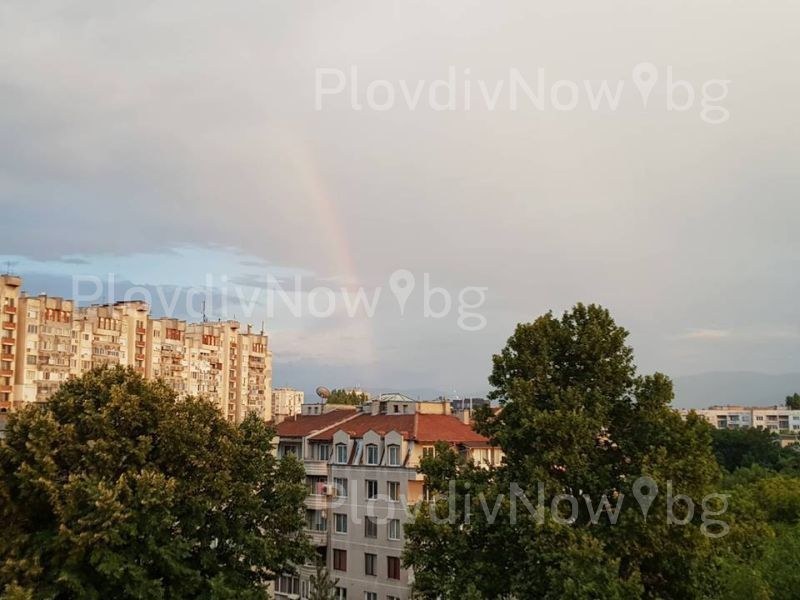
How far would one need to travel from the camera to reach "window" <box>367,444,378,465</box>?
146 feet

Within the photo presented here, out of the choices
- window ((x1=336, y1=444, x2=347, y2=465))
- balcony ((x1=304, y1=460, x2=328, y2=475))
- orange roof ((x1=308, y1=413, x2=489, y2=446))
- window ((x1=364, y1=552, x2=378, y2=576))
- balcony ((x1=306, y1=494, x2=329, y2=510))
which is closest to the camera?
window ((x1=364, y1=552, x2=378, y2=576))

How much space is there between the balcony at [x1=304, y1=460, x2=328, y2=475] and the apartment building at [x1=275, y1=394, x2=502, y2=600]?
59 millimetres

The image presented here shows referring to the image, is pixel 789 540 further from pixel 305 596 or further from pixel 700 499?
pixel 305 596

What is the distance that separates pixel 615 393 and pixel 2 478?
21427mm

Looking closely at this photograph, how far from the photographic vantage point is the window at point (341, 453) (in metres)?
46.7

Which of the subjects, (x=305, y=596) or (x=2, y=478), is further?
(x=305, y=596)

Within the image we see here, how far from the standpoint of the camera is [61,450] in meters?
28.0

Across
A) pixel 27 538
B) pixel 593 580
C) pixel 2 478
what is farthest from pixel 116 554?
pixel 593 580

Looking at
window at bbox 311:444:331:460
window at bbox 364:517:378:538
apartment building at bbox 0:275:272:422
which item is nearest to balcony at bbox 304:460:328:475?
window at bbox 311:444:331:460

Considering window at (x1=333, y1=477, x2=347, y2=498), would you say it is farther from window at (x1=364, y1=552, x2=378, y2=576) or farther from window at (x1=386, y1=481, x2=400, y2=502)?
window at (x1=364, y1=552, x2=378, y2=576)

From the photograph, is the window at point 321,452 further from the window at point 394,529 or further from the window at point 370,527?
the window at point 394,529

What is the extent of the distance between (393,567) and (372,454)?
20.2 feet

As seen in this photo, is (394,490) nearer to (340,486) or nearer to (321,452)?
(340,486)

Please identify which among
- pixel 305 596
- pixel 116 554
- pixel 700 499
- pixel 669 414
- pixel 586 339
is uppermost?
pixel 586 339
